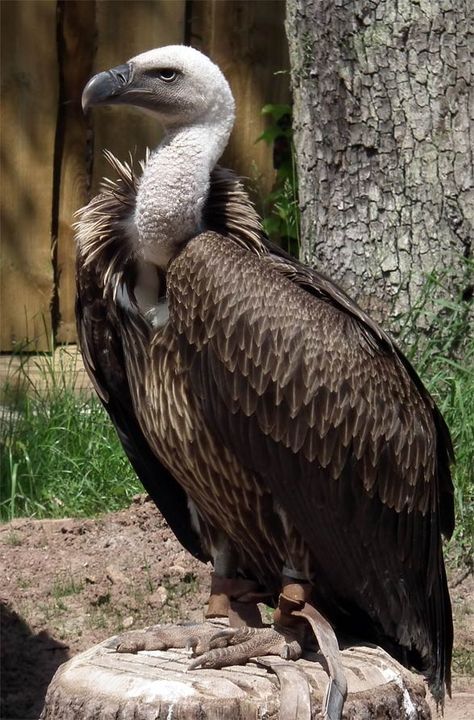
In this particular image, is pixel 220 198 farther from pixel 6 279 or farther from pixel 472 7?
pixel 6 279

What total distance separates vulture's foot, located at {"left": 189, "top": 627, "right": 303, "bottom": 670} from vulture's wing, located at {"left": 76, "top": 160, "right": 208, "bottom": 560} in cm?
65

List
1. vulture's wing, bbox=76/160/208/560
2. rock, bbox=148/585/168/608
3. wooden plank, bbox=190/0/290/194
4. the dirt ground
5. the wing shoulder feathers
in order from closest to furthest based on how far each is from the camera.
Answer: the wing shoulder feathers
vulture's wing, bbox=76/160/208/560
the dirt ground
rock, bbox=148/585/168/608
wooden plank, bbox=190/0/290/194

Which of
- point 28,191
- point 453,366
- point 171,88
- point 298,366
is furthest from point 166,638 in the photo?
point 28,191

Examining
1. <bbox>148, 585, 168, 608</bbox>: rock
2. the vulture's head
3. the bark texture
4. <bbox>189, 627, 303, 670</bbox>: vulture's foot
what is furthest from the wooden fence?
<bbox>189, 627, 303, 670</bbox>: vulture's foot

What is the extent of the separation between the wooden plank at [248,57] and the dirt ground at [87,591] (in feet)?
7.70

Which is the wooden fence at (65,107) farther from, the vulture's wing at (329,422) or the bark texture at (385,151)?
the vulture's wing at (329,422)

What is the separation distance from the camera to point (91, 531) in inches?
234

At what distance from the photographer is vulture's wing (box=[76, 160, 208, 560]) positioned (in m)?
3.99

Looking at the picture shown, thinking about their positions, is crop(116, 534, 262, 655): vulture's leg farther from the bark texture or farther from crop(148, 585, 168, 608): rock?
the bark texture

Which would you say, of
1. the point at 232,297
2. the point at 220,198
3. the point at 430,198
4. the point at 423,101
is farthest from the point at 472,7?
the point at 232,297

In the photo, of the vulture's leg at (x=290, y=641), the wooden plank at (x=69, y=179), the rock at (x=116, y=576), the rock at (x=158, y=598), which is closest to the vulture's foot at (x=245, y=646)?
the vulture's leg at (x=290, y=641)

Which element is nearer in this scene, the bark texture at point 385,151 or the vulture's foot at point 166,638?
the vulture's foot at point 166,638

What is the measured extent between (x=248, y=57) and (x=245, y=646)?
14.7ft

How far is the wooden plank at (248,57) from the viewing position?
7.34 metres
